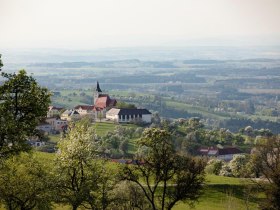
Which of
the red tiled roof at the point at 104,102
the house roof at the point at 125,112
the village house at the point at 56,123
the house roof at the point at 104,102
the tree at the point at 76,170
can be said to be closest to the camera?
the tree at the point at 76,170

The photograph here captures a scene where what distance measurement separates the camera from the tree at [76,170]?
1325 inches

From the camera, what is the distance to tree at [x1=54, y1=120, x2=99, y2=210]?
110ft

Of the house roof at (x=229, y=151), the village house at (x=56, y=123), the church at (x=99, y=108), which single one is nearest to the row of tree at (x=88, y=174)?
the house roof at (x=229, y=151)

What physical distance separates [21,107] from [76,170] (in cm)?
853

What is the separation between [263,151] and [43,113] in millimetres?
26202

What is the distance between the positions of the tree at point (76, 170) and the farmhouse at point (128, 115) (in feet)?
391

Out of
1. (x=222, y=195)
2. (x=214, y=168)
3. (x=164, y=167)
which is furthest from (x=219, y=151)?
(x=164, y=167)

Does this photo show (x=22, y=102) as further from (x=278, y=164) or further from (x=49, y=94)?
(x=278, y=164)

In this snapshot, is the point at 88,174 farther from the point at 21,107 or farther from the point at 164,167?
the point at 21,107

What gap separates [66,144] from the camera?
3584cm

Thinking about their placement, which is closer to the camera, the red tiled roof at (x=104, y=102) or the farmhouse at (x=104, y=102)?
the farmhouse at (x=104, y=102)

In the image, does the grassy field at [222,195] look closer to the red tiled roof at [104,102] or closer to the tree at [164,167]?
the tree at [164,167]

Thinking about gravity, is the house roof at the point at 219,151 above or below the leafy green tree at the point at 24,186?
below

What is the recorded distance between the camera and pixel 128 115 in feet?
519
